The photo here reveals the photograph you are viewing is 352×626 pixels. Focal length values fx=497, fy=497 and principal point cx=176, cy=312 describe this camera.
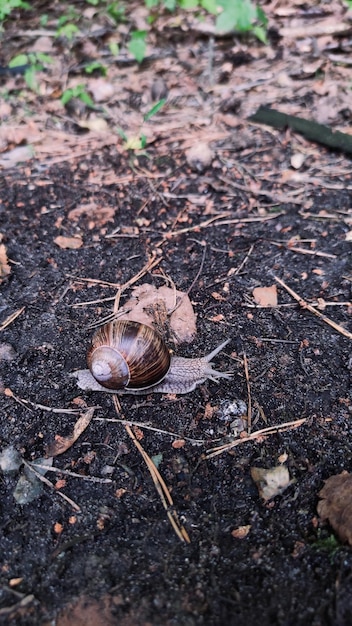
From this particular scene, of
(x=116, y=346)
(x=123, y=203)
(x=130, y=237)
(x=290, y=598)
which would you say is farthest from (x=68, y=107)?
(x=290, y=598)

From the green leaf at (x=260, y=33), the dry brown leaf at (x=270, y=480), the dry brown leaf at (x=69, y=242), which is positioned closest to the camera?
the dry brown leaf at (x=270, y=480)

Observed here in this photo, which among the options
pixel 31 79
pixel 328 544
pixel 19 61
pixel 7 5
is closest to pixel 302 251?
pixel 328 544

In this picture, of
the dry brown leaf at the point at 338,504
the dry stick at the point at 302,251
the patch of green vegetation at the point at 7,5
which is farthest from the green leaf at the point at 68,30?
the dry brown leaf at the point at 338,504

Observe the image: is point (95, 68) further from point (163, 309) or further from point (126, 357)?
point (126, 357)

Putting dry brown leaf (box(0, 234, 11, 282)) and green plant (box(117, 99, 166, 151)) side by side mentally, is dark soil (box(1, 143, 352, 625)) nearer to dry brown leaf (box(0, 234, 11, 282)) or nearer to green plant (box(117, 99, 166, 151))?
dry brown leaf (box(0, 234, 11, 282))

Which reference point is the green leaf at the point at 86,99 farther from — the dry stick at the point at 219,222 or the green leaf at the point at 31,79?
the dry stick at the point at 219,222

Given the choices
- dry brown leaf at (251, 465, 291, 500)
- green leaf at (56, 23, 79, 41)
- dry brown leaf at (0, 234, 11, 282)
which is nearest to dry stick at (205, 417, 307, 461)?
dry brown leaf at (251, 465, 291, 500)
